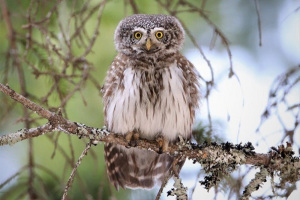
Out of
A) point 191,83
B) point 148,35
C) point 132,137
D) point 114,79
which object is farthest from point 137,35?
point 132,137

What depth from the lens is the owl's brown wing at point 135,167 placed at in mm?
3820

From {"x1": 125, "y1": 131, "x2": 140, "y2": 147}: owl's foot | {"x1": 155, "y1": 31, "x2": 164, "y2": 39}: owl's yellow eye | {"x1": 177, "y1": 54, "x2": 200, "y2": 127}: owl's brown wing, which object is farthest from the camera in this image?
{"x1": 155, "y1": 31, "x2": 164, "y2": 39}: owl's yellow eye

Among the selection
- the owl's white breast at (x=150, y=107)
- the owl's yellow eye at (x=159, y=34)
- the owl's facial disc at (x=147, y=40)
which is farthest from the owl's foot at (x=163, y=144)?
the owl's yellow eye at (x=159, y=34)

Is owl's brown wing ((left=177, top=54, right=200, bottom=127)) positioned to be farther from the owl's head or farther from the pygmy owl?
the owl's head

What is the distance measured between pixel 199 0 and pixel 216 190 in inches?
85.0

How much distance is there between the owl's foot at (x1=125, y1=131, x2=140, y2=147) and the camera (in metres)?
3.18

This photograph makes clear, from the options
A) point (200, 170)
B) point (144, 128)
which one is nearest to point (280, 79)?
point (200, 170)

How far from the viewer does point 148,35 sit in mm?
3572

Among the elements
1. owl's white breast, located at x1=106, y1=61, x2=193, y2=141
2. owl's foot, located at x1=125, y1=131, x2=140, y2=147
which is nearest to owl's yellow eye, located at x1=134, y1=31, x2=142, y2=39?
owl's white breast, located at x1=106, y1=61, x2=193, y2=141

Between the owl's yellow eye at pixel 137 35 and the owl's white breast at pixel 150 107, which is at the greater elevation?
the owl's yellow eye at pixel 137 35

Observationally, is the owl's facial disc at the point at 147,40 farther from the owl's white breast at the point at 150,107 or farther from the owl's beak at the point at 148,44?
the owl's white breast at the point at 150,107

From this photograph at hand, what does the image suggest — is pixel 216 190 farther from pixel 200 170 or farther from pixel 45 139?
pixel 45 139

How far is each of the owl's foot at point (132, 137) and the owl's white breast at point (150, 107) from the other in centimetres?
8

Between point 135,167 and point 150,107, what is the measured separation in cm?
69
